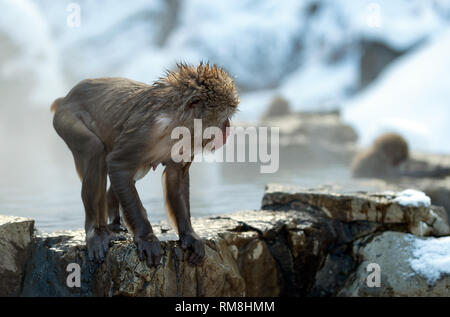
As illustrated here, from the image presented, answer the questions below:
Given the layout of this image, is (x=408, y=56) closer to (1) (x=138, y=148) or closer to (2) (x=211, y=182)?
(2) (x=211, y=182)

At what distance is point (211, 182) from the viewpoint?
6.88 meters

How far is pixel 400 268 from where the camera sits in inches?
133

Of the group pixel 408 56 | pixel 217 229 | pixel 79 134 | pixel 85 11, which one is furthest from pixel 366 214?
pixel 85 11

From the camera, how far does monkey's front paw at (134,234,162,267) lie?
8.95 feet

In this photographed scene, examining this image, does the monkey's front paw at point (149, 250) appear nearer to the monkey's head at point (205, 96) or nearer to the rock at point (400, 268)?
the monkey's head at point (205, 96)

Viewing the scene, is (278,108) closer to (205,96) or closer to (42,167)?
(42,167)

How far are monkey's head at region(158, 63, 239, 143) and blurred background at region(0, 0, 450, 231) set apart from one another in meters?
0.35

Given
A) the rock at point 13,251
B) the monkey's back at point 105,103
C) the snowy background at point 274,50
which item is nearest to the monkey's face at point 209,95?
the monkey's back at point 105,103

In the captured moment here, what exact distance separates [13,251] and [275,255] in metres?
1.56

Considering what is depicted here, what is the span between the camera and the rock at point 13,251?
2955 mm

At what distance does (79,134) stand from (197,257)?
36.3 inches

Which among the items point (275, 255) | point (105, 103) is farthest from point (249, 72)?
point (105, 103)

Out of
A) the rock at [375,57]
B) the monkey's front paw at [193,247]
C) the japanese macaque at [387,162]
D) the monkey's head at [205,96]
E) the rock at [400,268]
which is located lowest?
the rock at [400,268]

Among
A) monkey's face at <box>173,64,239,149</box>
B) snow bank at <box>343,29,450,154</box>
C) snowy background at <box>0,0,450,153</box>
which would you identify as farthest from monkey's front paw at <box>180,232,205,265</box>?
snowy background at <box>0,0,450,153</box>
